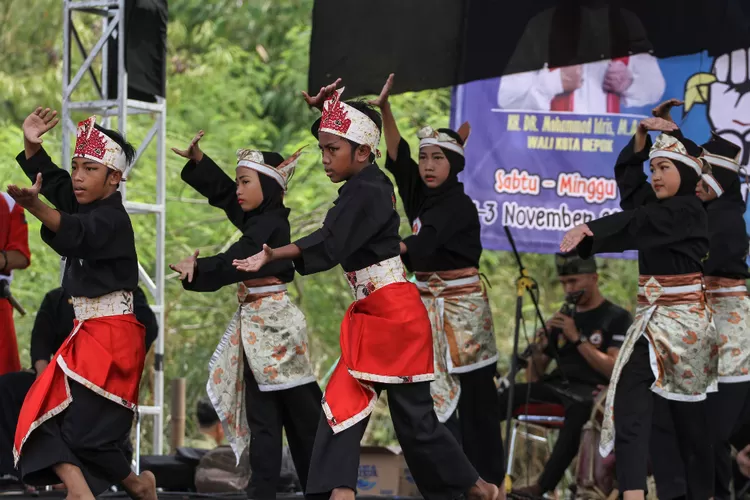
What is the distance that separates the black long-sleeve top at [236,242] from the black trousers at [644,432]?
165cm

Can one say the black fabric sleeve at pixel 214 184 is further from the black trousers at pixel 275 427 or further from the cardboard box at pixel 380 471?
the cardboard box at pixel 380 471

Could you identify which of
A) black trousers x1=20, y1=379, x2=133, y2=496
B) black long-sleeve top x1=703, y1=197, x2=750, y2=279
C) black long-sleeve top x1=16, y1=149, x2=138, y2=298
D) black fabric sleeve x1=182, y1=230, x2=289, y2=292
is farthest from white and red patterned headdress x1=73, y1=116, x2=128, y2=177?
black long-sleeve top x1=703, y1=197, x2=750, y2=279

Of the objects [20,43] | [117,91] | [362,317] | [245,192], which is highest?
[20,43]

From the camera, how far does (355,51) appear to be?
7.88 m

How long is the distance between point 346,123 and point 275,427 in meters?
1.74

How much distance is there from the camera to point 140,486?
597 centimetres

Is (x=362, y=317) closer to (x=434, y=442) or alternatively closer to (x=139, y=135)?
(x=434, y=442)

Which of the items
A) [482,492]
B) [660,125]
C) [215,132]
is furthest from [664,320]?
[215,132]

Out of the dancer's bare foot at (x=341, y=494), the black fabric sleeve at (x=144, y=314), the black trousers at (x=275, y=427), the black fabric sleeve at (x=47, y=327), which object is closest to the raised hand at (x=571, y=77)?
the black trousers at (x=275, y=427)

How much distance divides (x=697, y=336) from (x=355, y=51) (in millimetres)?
2787

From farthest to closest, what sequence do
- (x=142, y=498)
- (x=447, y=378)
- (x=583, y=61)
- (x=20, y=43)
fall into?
(x=20, y=43) → (x=583, y=61) → (x=447, y=378) → (x=142, y=498)

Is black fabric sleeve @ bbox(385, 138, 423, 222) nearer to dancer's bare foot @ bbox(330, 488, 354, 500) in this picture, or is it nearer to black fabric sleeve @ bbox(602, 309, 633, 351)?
black fabric sleeve @ bbox(602, 309, 633, 351)

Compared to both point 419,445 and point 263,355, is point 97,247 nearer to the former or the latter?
point 263,355

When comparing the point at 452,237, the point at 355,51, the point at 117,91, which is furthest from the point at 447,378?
the point at 117,91
